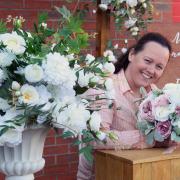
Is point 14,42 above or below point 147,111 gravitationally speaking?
above

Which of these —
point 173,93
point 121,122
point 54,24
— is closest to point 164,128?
point 173,93

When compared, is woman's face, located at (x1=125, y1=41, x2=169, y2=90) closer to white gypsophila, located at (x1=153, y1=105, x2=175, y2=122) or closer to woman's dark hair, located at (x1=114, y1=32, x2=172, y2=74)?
woman's dark hair, located at (x1=114, y1=32, x2=172, y2=74)

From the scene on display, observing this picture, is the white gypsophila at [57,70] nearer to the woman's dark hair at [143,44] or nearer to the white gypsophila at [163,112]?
the white gypsophila at [163,112]

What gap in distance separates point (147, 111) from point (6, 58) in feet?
2.72

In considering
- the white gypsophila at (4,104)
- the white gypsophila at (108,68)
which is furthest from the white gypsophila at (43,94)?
the white gypsophila at (108,68)

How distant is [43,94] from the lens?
5.90 ft

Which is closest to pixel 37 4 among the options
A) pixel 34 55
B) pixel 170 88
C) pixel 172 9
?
pixel 172 9

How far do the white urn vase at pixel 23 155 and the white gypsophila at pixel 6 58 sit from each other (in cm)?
25

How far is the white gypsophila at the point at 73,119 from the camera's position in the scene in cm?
179

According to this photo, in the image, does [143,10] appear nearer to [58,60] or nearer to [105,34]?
[105,34]

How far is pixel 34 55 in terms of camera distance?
1832 mm

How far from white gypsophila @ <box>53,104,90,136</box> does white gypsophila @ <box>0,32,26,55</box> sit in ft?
0.84

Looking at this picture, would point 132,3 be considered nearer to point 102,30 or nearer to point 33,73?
point 102,30

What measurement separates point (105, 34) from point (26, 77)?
6.06 ft
